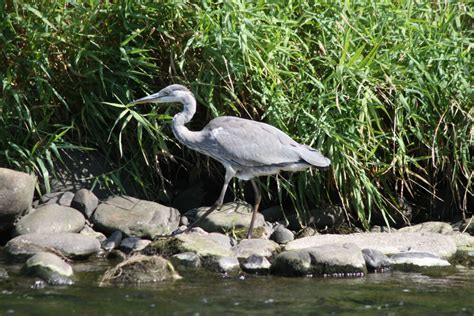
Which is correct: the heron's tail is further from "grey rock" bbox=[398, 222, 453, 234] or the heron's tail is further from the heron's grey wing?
"grey rock" bbox=[398, 222, 453, 234]

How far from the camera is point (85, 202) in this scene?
7699 mm

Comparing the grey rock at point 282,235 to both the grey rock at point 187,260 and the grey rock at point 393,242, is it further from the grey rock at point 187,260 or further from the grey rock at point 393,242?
the grey rock at point 187,260

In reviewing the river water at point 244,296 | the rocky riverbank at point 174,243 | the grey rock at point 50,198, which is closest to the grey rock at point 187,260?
the rocky riverbank at point 174,243

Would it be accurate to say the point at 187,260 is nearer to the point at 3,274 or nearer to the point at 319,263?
the point at 319,263

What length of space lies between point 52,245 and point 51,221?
49 cm

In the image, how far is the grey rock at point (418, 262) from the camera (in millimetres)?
6879

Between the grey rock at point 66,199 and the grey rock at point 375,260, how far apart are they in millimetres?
2401

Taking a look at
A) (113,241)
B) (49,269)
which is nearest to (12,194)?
(113,241)

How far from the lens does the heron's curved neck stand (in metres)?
7.65

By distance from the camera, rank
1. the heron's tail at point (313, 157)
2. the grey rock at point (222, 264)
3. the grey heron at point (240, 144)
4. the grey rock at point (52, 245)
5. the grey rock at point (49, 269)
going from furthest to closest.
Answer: the grey heron at point (240, 144) → the heron's tail at point (313, 157) → the grey rock at point (52, 245) → the grey rock at point (222, 264) → the grey rock at point (49, 269)

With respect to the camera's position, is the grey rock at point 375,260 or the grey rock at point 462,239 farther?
the grey rock at point 462,239

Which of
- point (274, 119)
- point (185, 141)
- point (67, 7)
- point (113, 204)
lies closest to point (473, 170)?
point (274, 119)

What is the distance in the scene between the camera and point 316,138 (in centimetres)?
780

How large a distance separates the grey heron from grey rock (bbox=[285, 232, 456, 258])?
510mm
